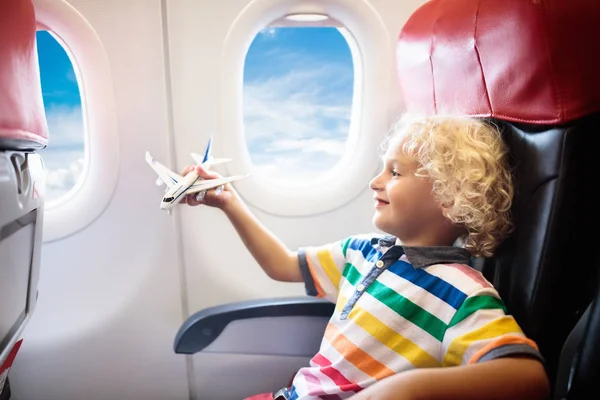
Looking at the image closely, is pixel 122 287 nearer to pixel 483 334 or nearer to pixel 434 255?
pixel 434 255

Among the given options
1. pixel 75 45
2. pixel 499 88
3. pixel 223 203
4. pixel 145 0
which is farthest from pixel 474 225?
pixel 75 45

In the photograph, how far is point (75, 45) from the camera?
4.63 ft

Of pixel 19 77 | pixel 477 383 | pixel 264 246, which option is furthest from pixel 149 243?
pixel 477 383

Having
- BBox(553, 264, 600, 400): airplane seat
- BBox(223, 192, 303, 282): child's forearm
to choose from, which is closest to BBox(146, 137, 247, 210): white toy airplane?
BBox(223, 192, 303, 282): child's forearm

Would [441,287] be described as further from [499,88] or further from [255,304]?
[255,304]

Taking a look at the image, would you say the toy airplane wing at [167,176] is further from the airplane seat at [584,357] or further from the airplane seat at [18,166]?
the airplane seat at [584,357]

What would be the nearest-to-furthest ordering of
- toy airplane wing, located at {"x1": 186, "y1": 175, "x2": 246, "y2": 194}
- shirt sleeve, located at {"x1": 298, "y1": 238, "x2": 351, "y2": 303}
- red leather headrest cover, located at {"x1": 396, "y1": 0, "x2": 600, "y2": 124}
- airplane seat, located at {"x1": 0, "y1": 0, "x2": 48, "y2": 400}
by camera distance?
1. red leather headrest cover, located at {"x1": 396, "y1": 0, "x2": 600, "y2": 124}
2. airplane seat, located at {"x1": 0, "y1": 0, "x2": 48, "y2": 400}
3. toy airplane wing, located at {"x1": 186, "y1": 175, "x2": 246, "y2": 194}
4. shirt sleeve, located at {"x1": 298, "y1": 238, "x2": 351, "y2": 303}

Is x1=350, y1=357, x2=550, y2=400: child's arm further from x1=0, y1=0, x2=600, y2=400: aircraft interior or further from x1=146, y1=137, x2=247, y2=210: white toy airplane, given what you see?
x1=146, y1=137, x2=247, y2=210: white toy airplane

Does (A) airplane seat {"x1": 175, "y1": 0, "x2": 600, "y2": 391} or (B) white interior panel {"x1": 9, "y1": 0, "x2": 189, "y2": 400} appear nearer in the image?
(A) airplane seat {"x1": 175, "y1": 0, "x2": 600, "y2": 391}

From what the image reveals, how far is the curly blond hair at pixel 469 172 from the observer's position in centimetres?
98

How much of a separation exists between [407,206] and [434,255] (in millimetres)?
119

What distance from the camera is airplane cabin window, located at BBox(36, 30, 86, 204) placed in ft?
5.14

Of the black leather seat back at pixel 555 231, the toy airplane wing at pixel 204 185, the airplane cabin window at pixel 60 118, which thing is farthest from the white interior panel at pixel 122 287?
the black leather seat back at pixel 555 231

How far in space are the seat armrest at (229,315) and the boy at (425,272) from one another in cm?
27
